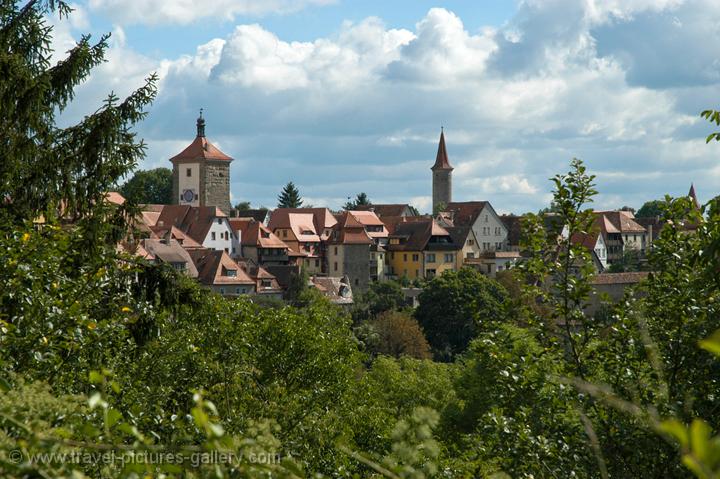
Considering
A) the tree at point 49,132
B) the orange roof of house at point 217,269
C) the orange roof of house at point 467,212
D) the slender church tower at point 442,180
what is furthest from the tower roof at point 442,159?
the tree at point 49,132

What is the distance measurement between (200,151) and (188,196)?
569 cm

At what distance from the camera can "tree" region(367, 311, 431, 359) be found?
7712 centimetres

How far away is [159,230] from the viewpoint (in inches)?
4181

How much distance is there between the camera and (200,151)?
13112 centimetres

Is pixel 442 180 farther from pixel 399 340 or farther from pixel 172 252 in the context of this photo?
pixel 399 340

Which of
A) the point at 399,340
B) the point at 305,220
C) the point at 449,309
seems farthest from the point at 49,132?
the point at 305,220

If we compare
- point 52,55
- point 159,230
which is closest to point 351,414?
point 52,55

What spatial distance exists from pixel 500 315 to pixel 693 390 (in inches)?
85.2

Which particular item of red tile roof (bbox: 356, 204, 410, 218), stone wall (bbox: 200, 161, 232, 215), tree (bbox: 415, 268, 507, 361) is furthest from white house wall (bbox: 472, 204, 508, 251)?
tree (bbox: 415, 268, 507, 361)

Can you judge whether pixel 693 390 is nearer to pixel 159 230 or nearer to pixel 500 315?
pixel 500 315

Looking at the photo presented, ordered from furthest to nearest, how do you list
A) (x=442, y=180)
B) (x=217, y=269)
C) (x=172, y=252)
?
(x=442, y=180)
(x=172, y=252)
(x=217, y=269)

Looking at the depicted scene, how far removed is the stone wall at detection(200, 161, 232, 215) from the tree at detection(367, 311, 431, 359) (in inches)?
2044

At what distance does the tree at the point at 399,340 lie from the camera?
7712cm

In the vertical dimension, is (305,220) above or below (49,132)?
above
